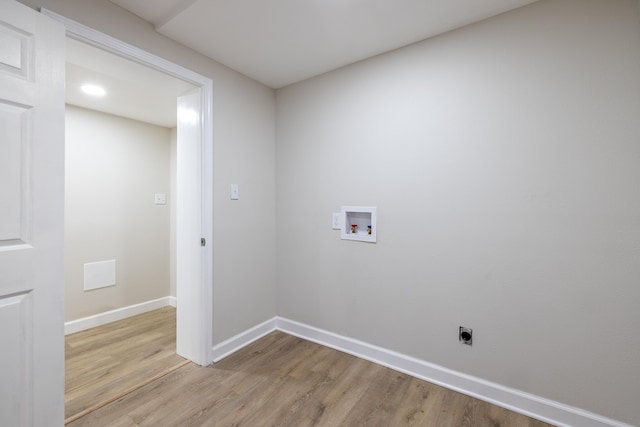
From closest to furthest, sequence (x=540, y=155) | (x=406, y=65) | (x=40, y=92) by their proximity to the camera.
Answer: (x=40, y=92)
(x=540, y=155)
(x=406, y=65)

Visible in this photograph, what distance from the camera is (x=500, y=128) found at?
5.40 ft

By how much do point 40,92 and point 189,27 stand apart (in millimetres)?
897

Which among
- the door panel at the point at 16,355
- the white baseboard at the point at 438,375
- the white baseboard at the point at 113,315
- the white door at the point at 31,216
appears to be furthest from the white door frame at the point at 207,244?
the white baseboard at the point at 113,315

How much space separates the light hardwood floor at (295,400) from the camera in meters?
1.55

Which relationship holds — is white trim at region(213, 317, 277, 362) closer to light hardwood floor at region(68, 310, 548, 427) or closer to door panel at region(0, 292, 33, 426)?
light hardwood floor at region(68, 310, 548, 427)

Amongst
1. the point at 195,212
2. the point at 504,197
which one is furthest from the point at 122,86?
the point at 504,197

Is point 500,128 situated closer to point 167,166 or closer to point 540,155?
point 540,155

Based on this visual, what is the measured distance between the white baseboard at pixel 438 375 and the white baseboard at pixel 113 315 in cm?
162

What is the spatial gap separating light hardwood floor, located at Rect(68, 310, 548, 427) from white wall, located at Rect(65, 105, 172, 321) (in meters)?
1.58

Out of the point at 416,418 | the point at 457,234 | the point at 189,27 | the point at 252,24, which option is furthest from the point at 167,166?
the point at 416,418

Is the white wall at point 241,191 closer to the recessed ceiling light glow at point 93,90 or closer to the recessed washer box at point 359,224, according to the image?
the recessed washer box at point 359,224

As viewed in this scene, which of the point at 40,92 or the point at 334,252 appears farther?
the point at 334,252

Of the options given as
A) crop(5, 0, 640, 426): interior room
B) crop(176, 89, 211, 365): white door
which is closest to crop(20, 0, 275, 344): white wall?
crop(5, 0, 640, 426): interior room

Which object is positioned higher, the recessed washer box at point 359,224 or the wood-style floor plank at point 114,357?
the recessed washer box at point 359,224
